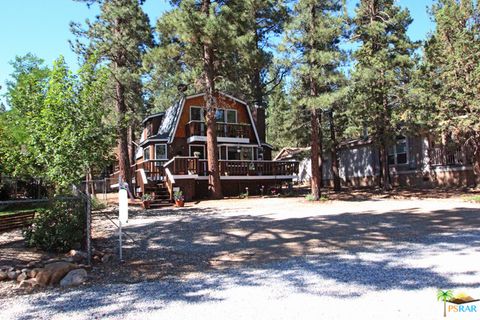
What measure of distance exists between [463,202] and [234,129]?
14.9 meters

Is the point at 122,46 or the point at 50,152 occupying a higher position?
the point at 122,46

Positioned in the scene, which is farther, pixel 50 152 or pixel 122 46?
pixel 122 46

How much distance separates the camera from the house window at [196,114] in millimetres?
26906

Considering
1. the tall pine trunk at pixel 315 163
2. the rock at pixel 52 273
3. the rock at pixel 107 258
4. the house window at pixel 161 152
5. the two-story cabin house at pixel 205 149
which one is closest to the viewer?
the rock at pixel 52 273

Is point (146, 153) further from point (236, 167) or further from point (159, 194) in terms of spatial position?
point (159, 194)

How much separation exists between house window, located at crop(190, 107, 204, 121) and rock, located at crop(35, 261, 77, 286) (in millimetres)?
Answer: 20912

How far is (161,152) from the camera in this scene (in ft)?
87.1

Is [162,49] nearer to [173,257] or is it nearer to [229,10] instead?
[229,10]

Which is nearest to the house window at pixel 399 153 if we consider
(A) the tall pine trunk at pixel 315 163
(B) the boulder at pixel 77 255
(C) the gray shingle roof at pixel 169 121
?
(A) the tall pine trunk at pixel 315 163

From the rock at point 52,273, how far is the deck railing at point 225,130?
1971 cm

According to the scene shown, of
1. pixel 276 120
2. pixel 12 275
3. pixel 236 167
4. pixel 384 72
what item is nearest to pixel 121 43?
pixel 236 167

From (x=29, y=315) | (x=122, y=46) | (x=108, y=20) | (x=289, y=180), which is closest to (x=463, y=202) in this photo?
(x=289, y=180)

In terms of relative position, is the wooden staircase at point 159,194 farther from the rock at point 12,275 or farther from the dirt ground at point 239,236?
the rock at point 12,275

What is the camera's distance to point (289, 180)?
25.8m
